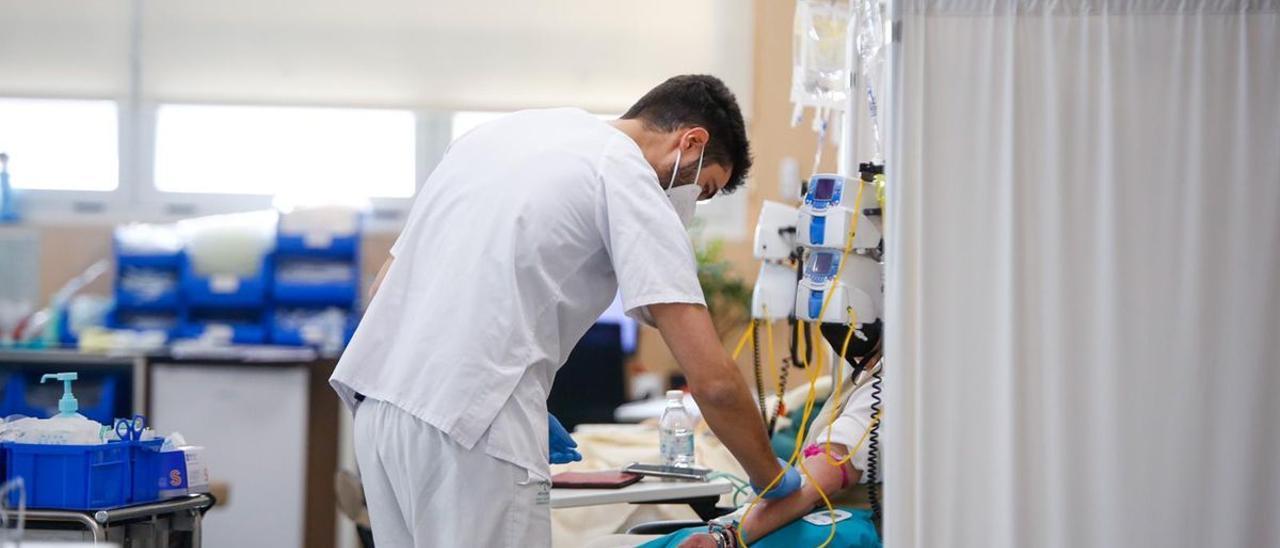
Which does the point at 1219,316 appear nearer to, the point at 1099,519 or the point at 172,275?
the point at 1099,519

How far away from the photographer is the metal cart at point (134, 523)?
2.26 m

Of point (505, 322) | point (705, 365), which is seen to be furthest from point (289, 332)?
point (705, 365)

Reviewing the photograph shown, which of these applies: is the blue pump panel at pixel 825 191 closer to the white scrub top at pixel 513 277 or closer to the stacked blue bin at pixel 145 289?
the white scrub top at pixel 513 277

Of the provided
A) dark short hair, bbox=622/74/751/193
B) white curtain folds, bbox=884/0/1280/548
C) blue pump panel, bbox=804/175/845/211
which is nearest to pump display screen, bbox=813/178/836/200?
blue pump panel, bbox=804/175/845/211

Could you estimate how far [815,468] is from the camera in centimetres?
237

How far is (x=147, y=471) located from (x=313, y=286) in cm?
294

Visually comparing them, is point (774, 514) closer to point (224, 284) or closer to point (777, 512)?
point (777, 512)

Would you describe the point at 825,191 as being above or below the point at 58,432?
above

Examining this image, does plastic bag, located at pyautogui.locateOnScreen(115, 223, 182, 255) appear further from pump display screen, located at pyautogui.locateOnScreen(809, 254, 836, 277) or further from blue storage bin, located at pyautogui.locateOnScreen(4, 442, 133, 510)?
pump display screen, located at pyautogui.locateOnScreen(809, 254, 836, 277)

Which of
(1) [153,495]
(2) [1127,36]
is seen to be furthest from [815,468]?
(1) [153,495]

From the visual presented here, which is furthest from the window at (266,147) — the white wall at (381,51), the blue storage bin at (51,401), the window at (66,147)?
the blue storage bin at (51,401)

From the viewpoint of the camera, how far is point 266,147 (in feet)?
19.5

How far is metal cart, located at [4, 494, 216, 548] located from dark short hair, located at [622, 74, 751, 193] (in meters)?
1.11

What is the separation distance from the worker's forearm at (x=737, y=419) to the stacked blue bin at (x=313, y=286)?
3547mm
